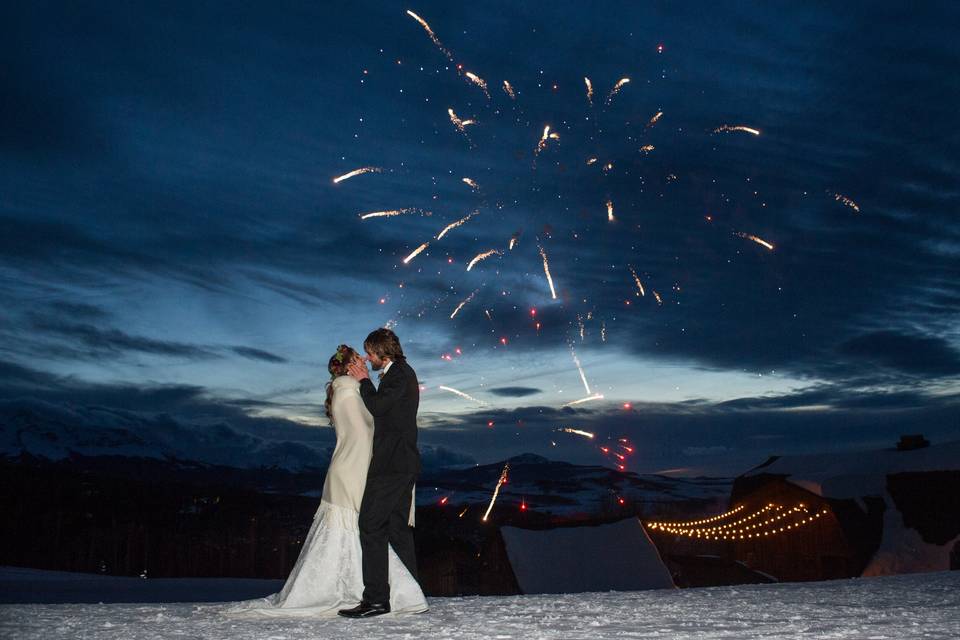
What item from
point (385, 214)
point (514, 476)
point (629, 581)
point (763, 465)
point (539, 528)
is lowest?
point (629, 581)

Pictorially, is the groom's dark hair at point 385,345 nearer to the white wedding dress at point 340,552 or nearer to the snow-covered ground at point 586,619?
the white wedding dress at point 340,552

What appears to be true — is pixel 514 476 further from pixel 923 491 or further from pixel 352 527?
pixel 352 527

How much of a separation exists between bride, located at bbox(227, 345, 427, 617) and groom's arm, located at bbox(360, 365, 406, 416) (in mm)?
449

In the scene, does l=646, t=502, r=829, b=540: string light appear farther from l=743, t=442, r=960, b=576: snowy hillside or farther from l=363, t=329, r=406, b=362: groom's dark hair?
l=363, t=329, r=406, b=362: groom's dark hair

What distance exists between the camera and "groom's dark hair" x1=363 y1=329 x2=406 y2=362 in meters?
6.74

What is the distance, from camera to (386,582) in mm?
6559

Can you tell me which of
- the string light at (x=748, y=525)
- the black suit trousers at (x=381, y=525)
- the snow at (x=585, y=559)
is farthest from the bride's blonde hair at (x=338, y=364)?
the string light at (x=748, y=525)

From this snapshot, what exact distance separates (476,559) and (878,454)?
11.0m

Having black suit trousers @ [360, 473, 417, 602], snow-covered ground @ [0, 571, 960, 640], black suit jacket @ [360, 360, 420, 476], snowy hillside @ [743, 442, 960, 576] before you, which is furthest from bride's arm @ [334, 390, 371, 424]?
snowy hillside @ [743, 442, 960, 576]

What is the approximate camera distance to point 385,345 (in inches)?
266

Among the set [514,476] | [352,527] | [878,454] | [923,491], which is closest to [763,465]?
[878,454]

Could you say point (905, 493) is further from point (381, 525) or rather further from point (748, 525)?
point (381, 525)

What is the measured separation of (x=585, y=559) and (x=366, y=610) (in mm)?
13815

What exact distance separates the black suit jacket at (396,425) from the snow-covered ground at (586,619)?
1.06 metres
